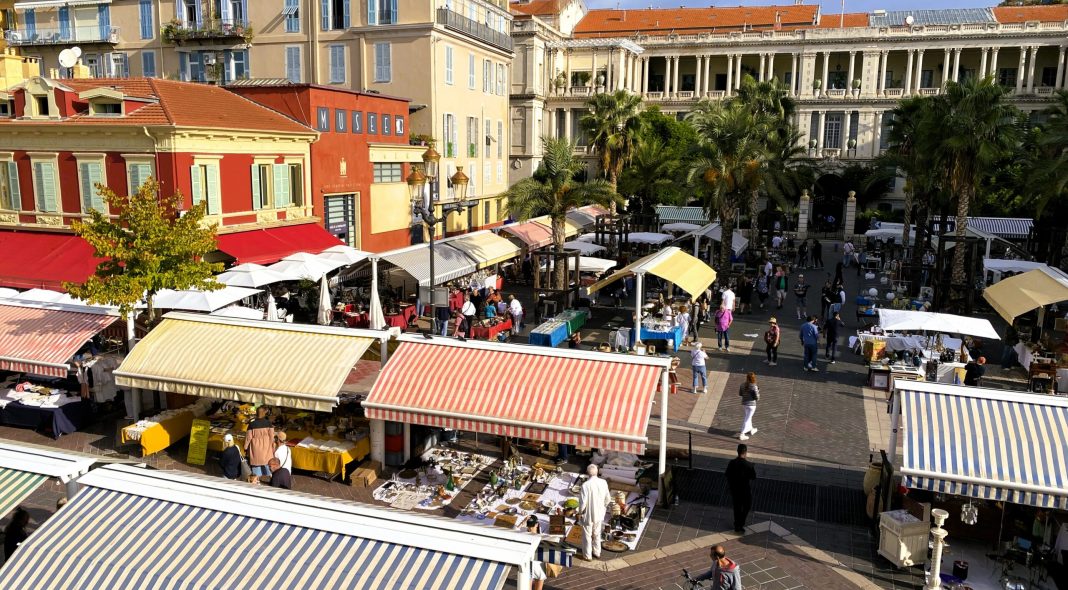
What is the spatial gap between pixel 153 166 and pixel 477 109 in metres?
25.1

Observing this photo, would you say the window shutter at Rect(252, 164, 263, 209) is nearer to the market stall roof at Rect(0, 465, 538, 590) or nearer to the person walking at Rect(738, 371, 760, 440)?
the person walking at Rect(738, 371, 760, 440)

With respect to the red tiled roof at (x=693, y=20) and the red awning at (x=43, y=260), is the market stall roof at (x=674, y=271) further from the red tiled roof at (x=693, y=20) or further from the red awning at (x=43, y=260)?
the red tiled roof at (x=693, y=20)

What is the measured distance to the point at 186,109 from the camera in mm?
25406

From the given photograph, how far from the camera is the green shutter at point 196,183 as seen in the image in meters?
24.2

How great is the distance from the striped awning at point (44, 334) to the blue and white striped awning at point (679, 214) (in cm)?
3650

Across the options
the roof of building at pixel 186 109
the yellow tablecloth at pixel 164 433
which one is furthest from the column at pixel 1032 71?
the yellow tablecloth at pixel 164 433

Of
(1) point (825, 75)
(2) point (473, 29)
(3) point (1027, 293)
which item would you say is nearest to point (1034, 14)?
(1) point (825, 75)

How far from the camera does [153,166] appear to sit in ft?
78.1

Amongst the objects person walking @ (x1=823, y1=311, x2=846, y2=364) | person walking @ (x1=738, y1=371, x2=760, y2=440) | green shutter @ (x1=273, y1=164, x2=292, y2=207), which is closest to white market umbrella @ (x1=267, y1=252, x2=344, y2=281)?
green shutter @ (x1=273, y1=164, x2=292, y2=207)

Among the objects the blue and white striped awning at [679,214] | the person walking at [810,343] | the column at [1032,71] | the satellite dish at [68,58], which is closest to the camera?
the person walking at [810,343]

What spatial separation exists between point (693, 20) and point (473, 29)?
3666 cm

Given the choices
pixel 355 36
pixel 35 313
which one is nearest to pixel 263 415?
pixel 35 313

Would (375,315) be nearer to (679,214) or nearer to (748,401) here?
(748,401)

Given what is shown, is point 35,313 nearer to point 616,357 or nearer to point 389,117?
point 616,357
